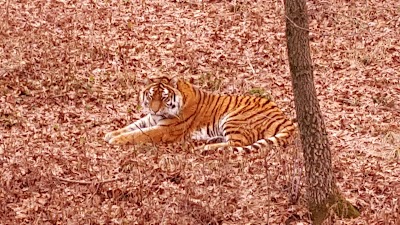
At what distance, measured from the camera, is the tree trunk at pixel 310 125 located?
641cm

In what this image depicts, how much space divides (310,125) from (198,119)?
3129 millimetres

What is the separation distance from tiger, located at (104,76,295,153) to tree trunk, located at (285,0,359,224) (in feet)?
7.29

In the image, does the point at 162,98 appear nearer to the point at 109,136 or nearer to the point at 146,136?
the point at 146,136

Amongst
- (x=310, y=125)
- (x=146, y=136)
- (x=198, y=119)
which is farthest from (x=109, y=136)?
(x=310, y=125)

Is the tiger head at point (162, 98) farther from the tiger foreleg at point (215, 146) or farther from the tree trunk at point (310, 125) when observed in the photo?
the tree trunk at point (310, 125)

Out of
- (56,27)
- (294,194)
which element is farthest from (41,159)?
(56,27)

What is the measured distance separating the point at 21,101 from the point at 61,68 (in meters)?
1.28

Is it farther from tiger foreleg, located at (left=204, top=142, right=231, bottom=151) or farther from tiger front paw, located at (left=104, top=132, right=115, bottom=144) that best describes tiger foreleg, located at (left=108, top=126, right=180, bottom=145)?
tiger foreleg, located at (left=204, top=142, right=231, bottom=151)

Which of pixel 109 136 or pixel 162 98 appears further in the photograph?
pixel 162 98

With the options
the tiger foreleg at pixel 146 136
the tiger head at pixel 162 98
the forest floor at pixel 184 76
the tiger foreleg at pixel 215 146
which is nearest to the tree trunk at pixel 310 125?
the forest floor at pixel 184 76

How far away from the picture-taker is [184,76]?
11.7 meters

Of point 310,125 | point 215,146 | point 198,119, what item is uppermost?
point 310,125

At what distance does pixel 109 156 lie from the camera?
8422 mm

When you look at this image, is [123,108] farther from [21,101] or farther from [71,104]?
[21,101]
